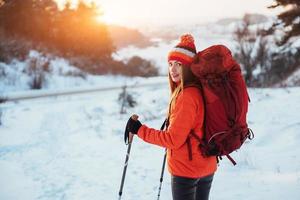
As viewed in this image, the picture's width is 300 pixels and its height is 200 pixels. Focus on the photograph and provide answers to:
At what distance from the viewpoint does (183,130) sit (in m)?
2.68

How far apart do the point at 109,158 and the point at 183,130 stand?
4377 mm

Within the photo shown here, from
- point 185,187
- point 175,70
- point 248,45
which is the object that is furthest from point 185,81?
point 248,45

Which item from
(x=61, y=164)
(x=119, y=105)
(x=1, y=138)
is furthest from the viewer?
(x=119, y=105)

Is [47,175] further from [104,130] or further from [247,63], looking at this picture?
[247,63]

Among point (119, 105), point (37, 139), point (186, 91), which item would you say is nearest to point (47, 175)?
point (37, 139)

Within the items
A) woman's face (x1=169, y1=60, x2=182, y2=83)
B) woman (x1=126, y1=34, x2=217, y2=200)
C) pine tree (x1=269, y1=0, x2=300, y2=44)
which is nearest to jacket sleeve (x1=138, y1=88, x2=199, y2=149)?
woman (x1=126, y1=34, x2=217, y2=200)

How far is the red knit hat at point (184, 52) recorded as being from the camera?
2.83m

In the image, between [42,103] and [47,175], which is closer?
[47,175]

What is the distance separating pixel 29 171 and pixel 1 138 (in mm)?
2221

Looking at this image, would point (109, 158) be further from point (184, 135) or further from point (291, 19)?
point (291, 19)

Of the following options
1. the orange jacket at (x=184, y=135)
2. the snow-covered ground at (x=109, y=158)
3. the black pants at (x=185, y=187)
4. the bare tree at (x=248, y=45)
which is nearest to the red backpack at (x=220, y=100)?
the orange jacket at (x=184, y=135)

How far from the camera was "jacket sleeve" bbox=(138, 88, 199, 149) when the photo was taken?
2645 millimetres

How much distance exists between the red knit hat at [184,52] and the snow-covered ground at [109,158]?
2411 mm

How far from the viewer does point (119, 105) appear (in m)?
12.1
